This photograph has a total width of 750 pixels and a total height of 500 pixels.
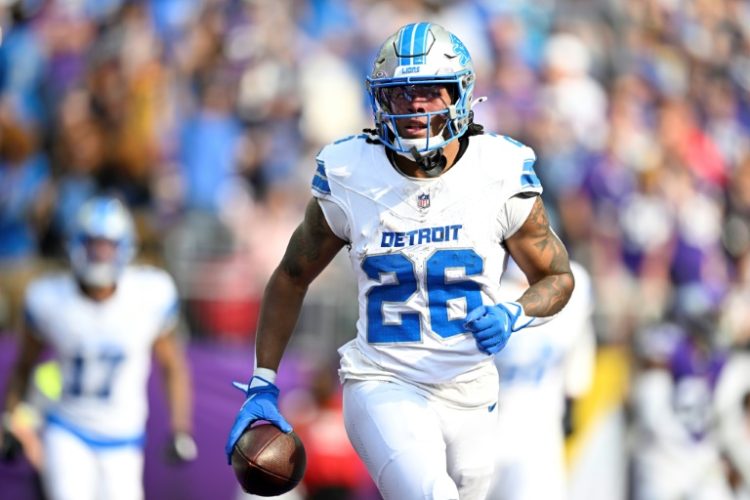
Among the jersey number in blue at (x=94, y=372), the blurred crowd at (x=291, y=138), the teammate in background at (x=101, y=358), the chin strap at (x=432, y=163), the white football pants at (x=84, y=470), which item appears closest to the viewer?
the chin strap at (x=432, y=163)

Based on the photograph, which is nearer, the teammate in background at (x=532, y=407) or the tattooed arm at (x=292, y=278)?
the tattooed arm at (x=292, y=278)

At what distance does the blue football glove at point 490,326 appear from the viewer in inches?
165

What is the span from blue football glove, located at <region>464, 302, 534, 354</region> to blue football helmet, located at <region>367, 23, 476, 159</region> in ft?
1.79

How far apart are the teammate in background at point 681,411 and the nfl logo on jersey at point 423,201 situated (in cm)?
567

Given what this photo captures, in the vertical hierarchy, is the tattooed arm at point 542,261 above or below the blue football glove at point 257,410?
above

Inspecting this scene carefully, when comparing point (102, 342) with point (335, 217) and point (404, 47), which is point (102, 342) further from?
point (404, 47)

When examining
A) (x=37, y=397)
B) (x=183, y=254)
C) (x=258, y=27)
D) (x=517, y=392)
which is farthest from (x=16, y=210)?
(x=517, y=392)

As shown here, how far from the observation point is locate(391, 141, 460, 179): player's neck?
4.50 m

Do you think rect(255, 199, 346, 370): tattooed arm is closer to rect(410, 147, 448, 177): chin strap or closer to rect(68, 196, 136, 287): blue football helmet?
rect(410, 147, 448, 177): chin strap

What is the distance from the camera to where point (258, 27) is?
10922 millimetres

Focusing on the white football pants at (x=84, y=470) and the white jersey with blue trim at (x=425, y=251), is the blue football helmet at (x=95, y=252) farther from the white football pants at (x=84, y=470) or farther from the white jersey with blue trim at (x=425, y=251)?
the white jersey with blue trim at (x=425, y=251)

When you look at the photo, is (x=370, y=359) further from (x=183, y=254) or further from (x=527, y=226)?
(x=183, y=254)

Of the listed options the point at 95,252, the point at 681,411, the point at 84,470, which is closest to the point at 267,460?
the point at 84,470

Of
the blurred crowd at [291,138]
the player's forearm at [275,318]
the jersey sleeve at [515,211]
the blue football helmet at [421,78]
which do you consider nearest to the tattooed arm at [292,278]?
the player's forearm at [275,318]
